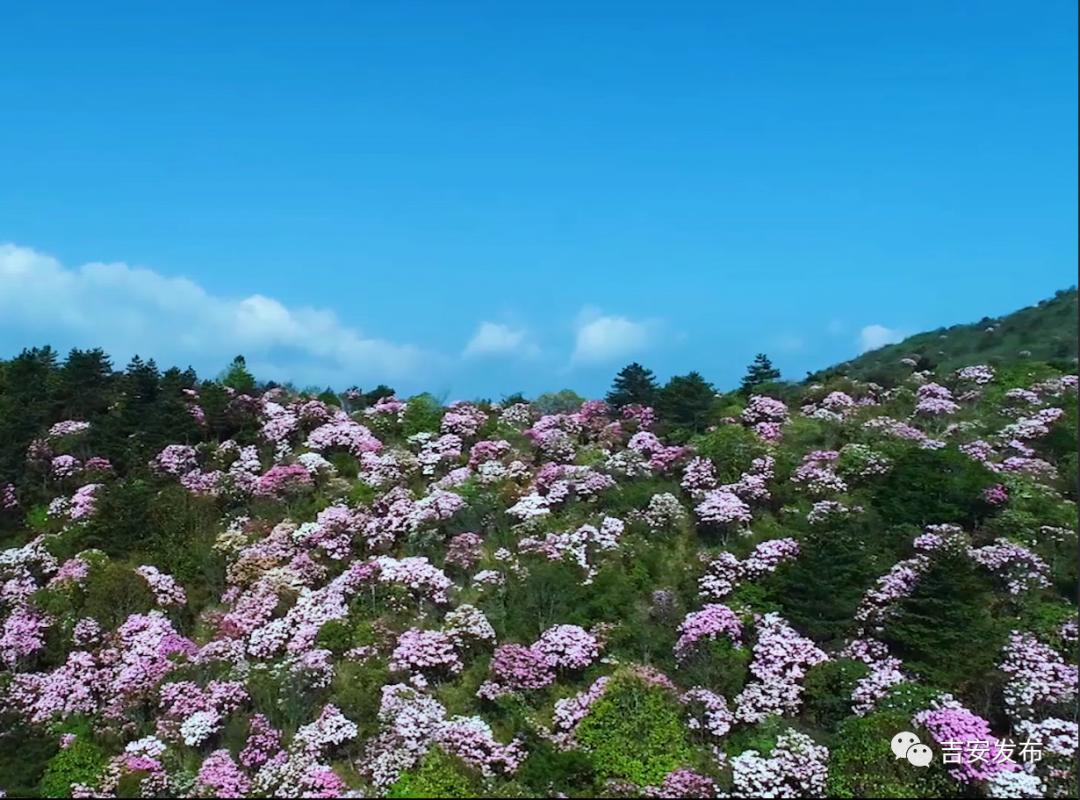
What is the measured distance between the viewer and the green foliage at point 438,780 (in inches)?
544

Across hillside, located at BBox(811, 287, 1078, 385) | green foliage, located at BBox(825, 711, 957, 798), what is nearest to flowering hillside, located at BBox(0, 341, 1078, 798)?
green foliage, located at BBox(825, 711, 957, 798)

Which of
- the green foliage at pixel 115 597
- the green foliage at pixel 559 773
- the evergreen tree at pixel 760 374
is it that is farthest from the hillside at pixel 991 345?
the green foliage at pixel 115 597

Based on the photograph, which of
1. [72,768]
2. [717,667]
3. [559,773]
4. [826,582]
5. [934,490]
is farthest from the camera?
[934,490]

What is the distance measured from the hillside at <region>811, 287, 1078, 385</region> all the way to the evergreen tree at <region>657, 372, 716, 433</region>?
8.15 m

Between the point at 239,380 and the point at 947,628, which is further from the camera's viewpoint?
the point at 239,380

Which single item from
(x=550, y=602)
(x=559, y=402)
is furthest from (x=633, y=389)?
(x=550, y=602)

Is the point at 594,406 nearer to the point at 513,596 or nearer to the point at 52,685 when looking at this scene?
the point at 513,596

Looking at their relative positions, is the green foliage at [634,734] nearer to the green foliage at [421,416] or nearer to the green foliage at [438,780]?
the green foliage at [438,780]

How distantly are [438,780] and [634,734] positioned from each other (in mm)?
3207

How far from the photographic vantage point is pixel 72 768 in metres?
15.8

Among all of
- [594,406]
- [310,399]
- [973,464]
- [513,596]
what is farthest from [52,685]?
[973,464]

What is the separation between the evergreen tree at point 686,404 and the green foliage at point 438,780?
15.3 metres

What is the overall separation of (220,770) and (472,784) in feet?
14.3

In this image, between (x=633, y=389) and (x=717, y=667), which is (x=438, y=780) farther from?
(x=633, y=389)
